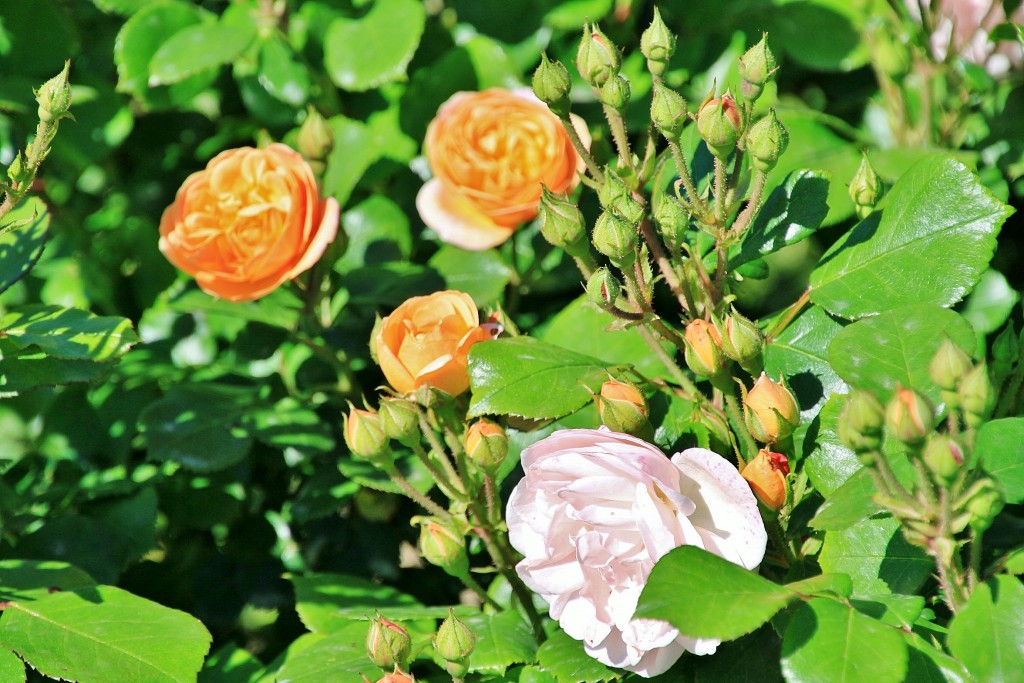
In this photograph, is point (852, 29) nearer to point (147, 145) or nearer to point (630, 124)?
point (630, 124)

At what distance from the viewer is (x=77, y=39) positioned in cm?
143

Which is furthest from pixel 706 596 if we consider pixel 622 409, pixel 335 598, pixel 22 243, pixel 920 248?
pixel 22 243

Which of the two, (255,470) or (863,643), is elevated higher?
(863,643)

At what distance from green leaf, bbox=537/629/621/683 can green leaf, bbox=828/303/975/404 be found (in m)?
0.29

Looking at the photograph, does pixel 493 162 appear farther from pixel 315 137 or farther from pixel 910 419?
pixel 910 419

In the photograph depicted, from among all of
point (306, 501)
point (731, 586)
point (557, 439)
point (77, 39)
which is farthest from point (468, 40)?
point (731, 586)

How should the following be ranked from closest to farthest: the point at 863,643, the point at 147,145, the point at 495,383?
the point at 863,643
the point at 495,383
the point at 147,145

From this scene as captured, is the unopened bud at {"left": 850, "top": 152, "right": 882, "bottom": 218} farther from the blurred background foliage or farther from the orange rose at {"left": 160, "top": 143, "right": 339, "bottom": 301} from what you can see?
the orange rose at {"left": 160, "top": 143, "right": 339, "bottom": 301}

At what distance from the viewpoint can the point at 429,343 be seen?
3.10 feet

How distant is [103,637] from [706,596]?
60 cm

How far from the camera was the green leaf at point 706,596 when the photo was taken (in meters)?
0.62

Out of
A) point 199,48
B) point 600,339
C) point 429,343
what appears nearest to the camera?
point 429,343

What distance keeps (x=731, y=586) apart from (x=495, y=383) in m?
0.30

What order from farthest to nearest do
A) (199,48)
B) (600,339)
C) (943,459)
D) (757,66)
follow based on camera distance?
(199,48) < (600,339) < (757,66) < (943,459)
